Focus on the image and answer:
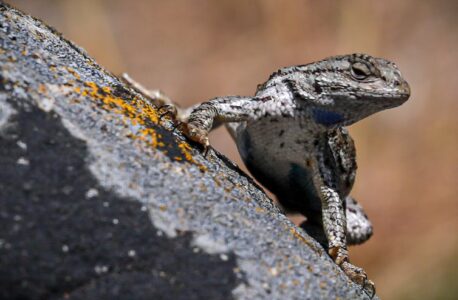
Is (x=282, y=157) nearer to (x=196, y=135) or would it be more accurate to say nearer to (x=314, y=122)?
(x=314, y=122)

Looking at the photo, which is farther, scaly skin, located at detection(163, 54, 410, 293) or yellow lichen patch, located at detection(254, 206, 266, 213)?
scaly skin, located at detection(163, 54, 410, 293)

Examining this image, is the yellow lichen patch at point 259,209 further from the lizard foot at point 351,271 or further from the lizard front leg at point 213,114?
the lizard foot at point 351,271

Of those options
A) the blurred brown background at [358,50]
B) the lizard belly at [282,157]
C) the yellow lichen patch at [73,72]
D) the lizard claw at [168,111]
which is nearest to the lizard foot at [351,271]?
the lizard belly at [282,157]

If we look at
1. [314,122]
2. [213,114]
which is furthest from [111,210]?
[314,122]

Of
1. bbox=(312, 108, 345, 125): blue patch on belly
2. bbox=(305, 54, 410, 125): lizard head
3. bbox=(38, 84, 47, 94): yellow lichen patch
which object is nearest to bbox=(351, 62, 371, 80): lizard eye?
bbox=(305, 54, 410, 125): lizard head

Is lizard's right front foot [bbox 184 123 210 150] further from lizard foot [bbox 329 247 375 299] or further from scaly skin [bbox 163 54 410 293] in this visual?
lizard foot [bbox 329 247 375 299]

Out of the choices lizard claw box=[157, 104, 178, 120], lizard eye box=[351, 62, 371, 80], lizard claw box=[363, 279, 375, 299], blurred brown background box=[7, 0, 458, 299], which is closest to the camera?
lizard claw box=[157, 104, 178, 120]
